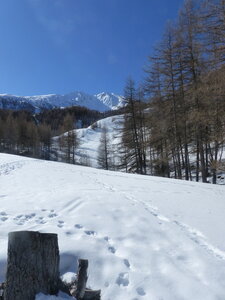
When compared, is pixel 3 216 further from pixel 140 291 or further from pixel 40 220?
pixel 140 291

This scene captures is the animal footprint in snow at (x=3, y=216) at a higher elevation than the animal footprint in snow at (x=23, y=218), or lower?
higher

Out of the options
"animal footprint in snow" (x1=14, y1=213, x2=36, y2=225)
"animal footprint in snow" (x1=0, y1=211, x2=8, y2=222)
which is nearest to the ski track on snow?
"animal footprint in snow" (x1=14, y1=213, x2=36, y2=225)

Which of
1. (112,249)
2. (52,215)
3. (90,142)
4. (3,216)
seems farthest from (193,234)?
(90,142)

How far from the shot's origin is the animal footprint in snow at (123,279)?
2.82 metres

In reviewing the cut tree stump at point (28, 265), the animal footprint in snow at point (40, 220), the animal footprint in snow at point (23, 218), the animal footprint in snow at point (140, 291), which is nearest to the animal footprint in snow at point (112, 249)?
the animal footprint in snow at point (140, 291)

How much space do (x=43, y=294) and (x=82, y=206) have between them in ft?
11.7

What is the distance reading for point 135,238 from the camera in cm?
400

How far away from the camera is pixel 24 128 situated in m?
56.8

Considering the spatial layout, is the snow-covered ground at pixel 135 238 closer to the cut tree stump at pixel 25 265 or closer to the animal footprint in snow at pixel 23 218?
the animal footprint in snow at pixel 23 218

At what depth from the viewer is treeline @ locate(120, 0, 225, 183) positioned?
32.3ft

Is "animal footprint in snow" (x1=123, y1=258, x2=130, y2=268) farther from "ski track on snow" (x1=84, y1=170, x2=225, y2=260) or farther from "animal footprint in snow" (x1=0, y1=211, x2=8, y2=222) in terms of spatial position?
"animal footprint in snow" (x1=0, y1=211, x2=8, y2=222)

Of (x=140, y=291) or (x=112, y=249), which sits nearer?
(x=140, y=291)

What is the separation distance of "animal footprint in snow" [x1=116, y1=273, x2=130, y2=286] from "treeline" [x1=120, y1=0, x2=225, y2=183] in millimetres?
8378

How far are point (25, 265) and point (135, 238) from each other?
2.33m
